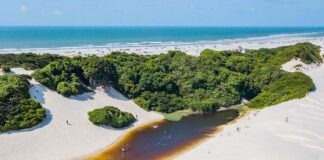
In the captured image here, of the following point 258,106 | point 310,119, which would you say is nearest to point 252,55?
point 258,106

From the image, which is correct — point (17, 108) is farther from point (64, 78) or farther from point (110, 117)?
→ point (64, 78)

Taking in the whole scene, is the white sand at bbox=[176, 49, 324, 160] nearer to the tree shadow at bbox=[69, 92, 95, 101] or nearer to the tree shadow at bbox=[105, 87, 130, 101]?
the tree shadow at bbox=[105, 87, 130, 101]

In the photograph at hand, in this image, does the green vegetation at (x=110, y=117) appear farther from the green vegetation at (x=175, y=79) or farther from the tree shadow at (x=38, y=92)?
the tree shadow at (x=38, y=92)

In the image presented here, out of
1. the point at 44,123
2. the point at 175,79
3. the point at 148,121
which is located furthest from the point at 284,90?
the point at 44,123

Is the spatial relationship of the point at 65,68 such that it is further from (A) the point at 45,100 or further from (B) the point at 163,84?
(B) the point at 163,84

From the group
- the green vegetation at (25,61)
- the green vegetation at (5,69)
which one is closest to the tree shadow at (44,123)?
the green vegetation at (5,69)

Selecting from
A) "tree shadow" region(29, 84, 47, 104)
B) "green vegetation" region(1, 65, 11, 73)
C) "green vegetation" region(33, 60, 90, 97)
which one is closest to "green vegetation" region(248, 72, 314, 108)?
"green vegetation" region(33, 60, 90, 97)
